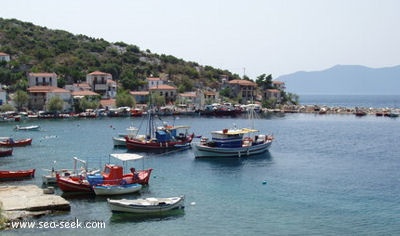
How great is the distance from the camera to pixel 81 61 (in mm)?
142375

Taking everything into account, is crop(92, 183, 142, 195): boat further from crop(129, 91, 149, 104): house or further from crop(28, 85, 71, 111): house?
crop(129, 91, 149, 104): house

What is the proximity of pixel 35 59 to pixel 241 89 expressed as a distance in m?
56.8

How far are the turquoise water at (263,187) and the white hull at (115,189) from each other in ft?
1.66

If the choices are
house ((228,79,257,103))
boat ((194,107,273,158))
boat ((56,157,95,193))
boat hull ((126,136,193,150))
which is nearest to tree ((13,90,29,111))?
boat hull ((126,136,193,150))

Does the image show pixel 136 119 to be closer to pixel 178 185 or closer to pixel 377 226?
pixel 178 185

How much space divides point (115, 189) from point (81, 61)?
110897mm

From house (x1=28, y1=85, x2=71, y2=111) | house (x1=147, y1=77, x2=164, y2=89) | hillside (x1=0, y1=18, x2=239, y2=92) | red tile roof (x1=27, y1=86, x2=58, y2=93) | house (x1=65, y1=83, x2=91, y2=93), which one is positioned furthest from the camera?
house (x1=147, y1=77, x2=164, y2=89)

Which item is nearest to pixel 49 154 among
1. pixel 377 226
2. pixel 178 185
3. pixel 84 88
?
pixel 178 185

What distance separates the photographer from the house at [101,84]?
124 m

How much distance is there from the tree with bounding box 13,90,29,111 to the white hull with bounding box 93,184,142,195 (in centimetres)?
7509

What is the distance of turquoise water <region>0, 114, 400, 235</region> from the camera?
1203 inches

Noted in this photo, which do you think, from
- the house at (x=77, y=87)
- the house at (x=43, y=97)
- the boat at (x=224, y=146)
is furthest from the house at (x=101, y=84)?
the boat at (x=224, y=146)

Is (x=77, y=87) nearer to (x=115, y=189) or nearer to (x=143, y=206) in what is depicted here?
(x=115, y=189)

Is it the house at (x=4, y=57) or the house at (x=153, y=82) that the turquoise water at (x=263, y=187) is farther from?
the house at (x=153, y=82)
